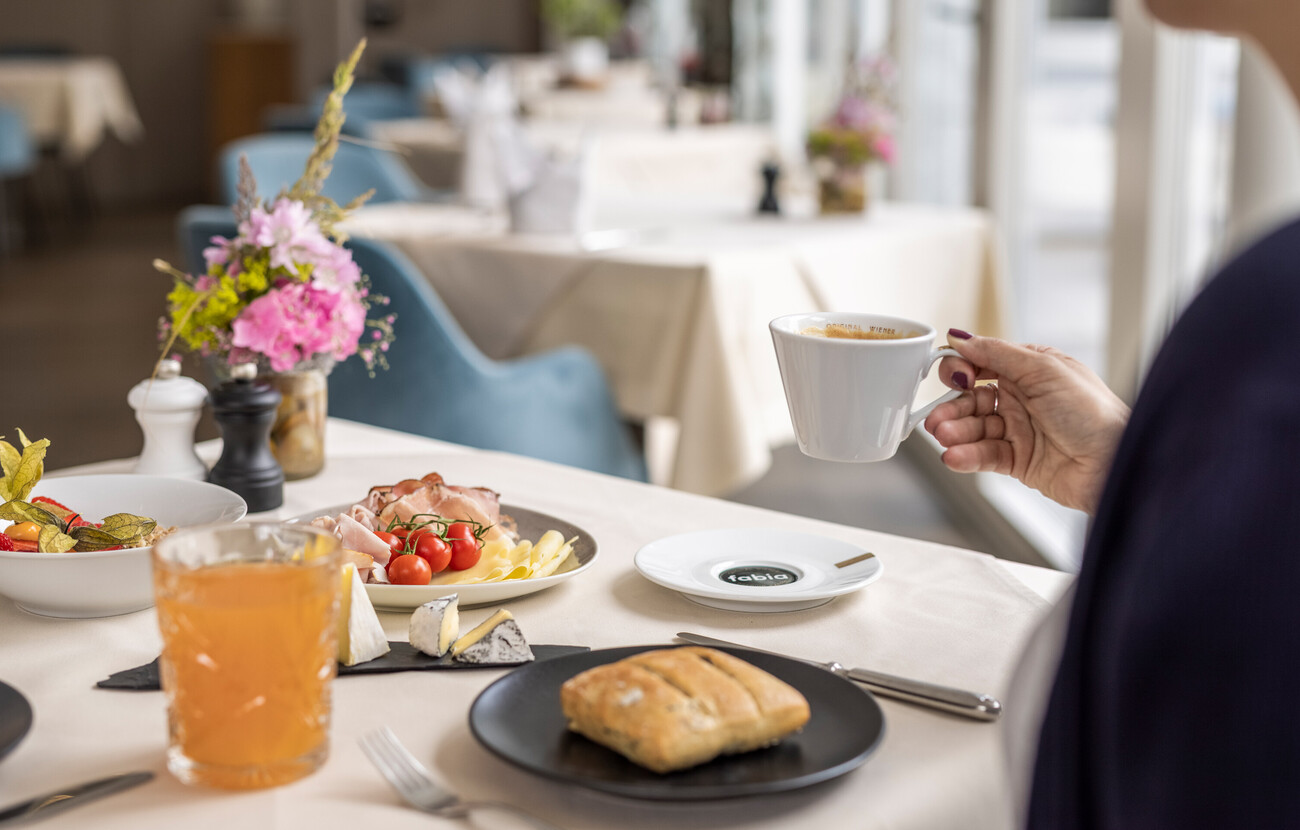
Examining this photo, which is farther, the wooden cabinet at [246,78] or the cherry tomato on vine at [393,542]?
the wooden cabinet at [246,78]

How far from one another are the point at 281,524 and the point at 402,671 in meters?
0.16

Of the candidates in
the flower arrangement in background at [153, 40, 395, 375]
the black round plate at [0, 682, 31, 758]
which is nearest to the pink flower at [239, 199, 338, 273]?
the flower arrangement in background at [153, 40, 395, 375]

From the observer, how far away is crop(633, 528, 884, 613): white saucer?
92 centimetres

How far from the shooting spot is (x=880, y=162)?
10.2 ft

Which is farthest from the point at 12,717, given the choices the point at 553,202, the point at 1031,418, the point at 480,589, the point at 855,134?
the point at 855,134

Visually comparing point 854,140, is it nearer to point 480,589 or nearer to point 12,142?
point 480,589

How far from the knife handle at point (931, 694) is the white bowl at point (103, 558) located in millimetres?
441

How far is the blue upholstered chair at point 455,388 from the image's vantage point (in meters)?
2.18

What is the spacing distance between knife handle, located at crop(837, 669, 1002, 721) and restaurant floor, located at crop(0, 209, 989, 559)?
2.73m

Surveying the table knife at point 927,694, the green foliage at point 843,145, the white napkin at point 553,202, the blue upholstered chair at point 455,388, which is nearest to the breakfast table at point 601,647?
the table knife at point 927,694

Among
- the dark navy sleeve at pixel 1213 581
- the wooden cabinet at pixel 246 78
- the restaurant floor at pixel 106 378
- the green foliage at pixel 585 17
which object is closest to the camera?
the dark navy sleeve at pixel 1213 581

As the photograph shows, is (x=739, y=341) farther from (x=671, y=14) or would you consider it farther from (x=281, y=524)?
(x=671, y=14)

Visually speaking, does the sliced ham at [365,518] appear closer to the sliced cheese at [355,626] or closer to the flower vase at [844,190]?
the sliced cheese at [355,626]

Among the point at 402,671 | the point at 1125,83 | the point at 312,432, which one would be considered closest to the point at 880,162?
the point at 1125,83
